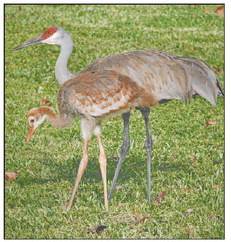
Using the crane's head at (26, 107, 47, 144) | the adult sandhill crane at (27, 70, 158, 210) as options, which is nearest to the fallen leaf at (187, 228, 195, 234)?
the adult sandhill crane at (27, 70, 158, 210)

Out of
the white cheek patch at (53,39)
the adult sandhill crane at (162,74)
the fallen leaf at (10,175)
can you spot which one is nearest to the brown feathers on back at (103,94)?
the adult sandhill crane at (162,74)

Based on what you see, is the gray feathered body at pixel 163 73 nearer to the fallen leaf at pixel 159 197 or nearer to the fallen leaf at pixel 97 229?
the fallen leaf at pixel 159 197

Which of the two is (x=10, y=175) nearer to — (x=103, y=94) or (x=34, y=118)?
(x=34, y=118)

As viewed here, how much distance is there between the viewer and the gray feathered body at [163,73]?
231 inches

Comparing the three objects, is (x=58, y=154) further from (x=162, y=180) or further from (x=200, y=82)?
(x=200, y=82)

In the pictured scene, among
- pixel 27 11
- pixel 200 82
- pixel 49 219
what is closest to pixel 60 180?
pixel 49 219

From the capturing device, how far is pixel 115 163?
291 inches

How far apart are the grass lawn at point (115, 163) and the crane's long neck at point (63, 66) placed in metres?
1.18

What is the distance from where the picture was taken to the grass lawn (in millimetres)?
5672

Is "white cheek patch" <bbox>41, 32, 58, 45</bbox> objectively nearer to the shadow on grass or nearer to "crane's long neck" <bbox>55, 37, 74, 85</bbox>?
"crane's long neck" <bbox>55, 37, 74, 85</bbox>

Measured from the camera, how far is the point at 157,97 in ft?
19.3

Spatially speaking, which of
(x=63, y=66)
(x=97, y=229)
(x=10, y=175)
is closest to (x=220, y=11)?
(x=63, y=66)

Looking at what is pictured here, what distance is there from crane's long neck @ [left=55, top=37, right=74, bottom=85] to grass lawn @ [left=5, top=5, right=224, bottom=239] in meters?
1.18

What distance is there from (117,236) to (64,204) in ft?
2.77
